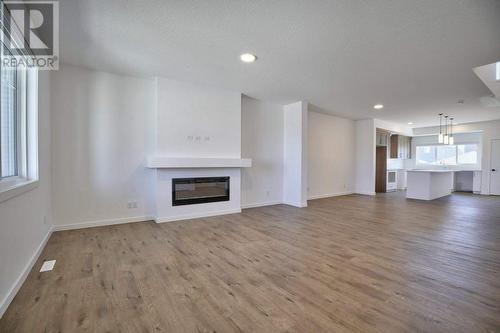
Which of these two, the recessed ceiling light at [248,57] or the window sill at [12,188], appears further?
the recessed ceiling light at [248,57]

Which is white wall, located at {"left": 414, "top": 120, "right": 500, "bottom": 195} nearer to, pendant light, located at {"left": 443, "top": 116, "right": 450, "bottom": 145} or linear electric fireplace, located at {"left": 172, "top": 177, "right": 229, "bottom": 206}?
pendant light, located at {"left": 443, "top": 116, "right": 450, "bottom": 145}

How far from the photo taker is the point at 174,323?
1646mm

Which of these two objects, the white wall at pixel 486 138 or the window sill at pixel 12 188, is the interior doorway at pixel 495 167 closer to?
the white wall at pixel 486 138

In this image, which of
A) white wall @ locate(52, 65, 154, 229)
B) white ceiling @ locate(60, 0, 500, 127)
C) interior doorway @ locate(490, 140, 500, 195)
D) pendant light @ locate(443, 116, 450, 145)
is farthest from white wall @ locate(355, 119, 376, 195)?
white wall @ locate(52, 65, 154, 229)

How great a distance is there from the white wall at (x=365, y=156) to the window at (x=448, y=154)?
392 cm

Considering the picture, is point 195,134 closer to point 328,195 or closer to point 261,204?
point 261,204

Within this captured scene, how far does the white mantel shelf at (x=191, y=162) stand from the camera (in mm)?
4090

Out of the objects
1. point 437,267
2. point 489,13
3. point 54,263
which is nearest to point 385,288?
point 437,267

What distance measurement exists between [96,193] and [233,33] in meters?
3.38

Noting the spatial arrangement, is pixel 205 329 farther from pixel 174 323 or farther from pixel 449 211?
pixel 449 211

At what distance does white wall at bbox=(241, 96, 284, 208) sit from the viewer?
5.66 metres

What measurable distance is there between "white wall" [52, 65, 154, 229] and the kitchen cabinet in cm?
890

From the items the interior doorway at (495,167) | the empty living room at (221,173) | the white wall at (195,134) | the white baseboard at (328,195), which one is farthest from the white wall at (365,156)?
the white wall at (195,134)

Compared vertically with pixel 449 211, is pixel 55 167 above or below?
above
